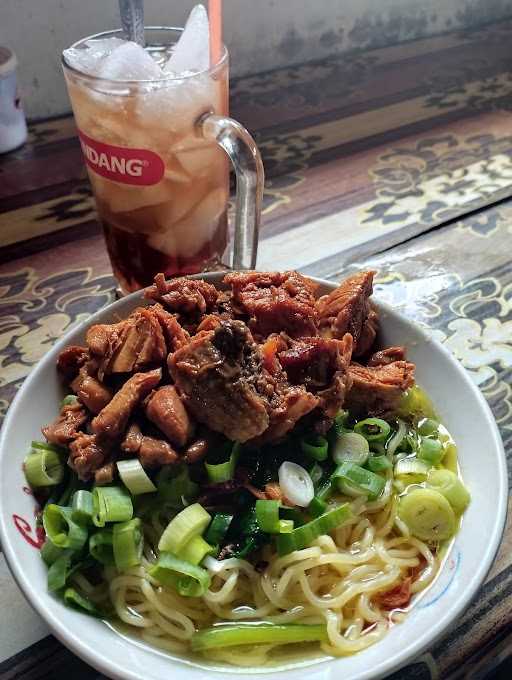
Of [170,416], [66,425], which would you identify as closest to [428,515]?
[170,416]

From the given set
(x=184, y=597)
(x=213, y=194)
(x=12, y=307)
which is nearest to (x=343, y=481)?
(x=184, y=597)

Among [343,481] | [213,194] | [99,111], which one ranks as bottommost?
[343,481]

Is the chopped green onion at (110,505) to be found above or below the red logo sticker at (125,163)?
below

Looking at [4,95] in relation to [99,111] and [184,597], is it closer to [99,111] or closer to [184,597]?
[99,111]

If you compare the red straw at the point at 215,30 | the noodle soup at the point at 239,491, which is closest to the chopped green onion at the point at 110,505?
the noodle soup at the point at 239,491

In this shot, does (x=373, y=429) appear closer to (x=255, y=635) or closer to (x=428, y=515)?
(x=428, y=515)

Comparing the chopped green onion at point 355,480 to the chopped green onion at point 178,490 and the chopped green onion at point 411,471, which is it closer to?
the chopped green onion at point 411,471

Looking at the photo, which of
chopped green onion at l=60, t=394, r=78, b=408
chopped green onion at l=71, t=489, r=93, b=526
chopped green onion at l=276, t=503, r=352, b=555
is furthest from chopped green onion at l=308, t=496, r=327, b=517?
chopped green onion at l=60, t=394, r=78, b=408
